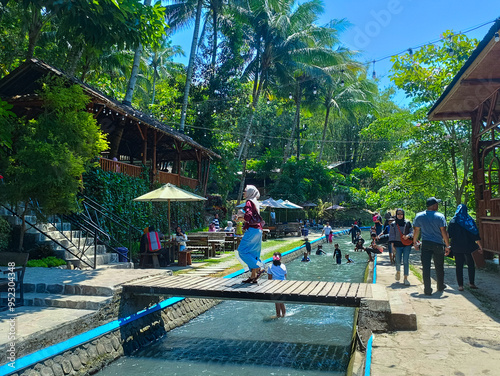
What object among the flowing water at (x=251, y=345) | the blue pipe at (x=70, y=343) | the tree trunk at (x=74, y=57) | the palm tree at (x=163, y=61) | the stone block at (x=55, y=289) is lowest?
the flowing water at (x=251, y=345)

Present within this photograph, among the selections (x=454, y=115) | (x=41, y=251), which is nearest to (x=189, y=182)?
(x=41, y=251)

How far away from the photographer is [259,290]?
23.3 feet

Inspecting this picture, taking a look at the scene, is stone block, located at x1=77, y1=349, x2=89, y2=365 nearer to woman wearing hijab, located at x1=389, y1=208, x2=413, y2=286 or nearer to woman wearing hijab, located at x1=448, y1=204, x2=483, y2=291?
woman wearing hijab, located at x1=389, y1=208, x2=413, y2=286

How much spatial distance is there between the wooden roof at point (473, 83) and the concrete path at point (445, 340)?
4554 millimetres

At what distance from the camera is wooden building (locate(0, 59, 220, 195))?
40.8 ft

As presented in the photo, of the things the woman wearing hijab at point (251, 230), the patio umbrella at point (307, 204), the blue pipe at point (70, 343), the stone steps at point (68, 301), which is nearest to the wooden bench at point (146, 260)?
the blue pipe at point (70, 343)

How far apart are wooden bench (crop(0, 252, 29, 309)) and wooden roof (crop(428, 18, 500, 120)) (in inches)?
341

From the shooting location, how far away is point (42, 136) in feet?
29.8

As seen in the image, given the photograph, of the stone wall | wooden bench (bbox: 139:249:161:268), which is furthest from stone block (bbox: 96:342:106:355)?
wooden bench (bbox: 139:249:161:268)

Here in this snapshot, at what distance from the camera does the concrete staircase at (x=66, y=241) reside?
421 inches

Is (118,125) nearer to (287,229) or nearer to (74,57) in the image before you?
(74,57)

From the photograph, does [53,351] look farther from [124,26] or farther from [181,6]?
[181,6]

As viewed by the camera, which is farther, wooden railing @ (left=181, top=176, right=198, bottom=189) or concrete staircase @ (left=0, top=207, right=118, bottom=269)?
wooden railing @ (left=181, top=176, right=198, bottom=189)

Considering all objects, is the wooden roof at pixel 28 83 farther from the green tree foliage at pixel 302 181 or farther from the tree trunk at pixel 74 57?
the green tree foliage at pixel 302 181
